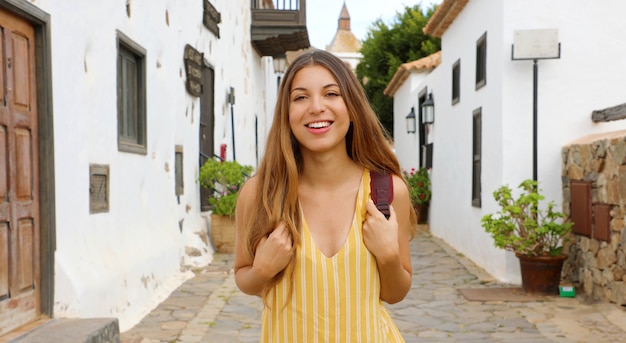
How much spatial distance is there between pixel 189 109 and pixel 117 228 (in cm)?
326

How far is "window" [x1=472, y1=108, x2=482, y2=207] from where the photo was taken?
9.46 metres

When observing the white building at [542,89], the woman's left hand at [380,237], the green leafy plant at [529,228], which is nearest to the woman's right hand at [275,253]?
the woman's left hand at [380,237]

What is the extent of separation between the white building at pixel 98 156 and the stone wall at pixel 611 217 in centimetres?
309

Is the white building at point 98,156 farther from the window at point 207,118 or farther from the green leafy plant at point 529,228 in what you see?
the green leafy plant at point 529,228

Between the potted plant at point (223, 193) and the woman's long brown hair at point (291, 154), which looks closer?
the woman's long brown hair at point (291, 154)

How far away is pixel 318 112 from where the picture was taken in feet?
6.02

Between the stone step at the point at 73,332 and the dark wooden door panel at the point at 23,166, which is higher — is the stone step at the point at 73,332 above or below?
below

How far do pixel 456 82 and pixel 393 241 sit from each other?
9773 millimetres

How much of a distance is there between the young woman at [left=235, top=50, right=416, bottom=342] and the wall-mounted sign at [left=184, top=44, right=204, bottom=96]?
22.6 ft

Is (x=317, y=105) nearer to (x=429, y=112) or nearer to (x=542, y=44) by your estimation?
(x=542, y=44)

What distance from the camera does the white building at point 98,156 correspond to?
14.4ft

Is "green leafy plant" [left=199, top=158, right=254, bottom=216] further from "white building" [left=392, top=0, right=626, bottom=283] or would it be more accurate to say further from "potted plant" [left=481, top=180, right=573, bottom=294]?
"potted plant" [left=481, top=180, right=573, bottom=294]

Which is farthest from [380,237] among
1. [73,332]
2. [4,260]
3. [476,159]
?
[476,159]

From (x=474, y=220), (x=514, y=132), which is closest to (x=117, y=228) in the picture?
Answer: (x=514, y=132)
